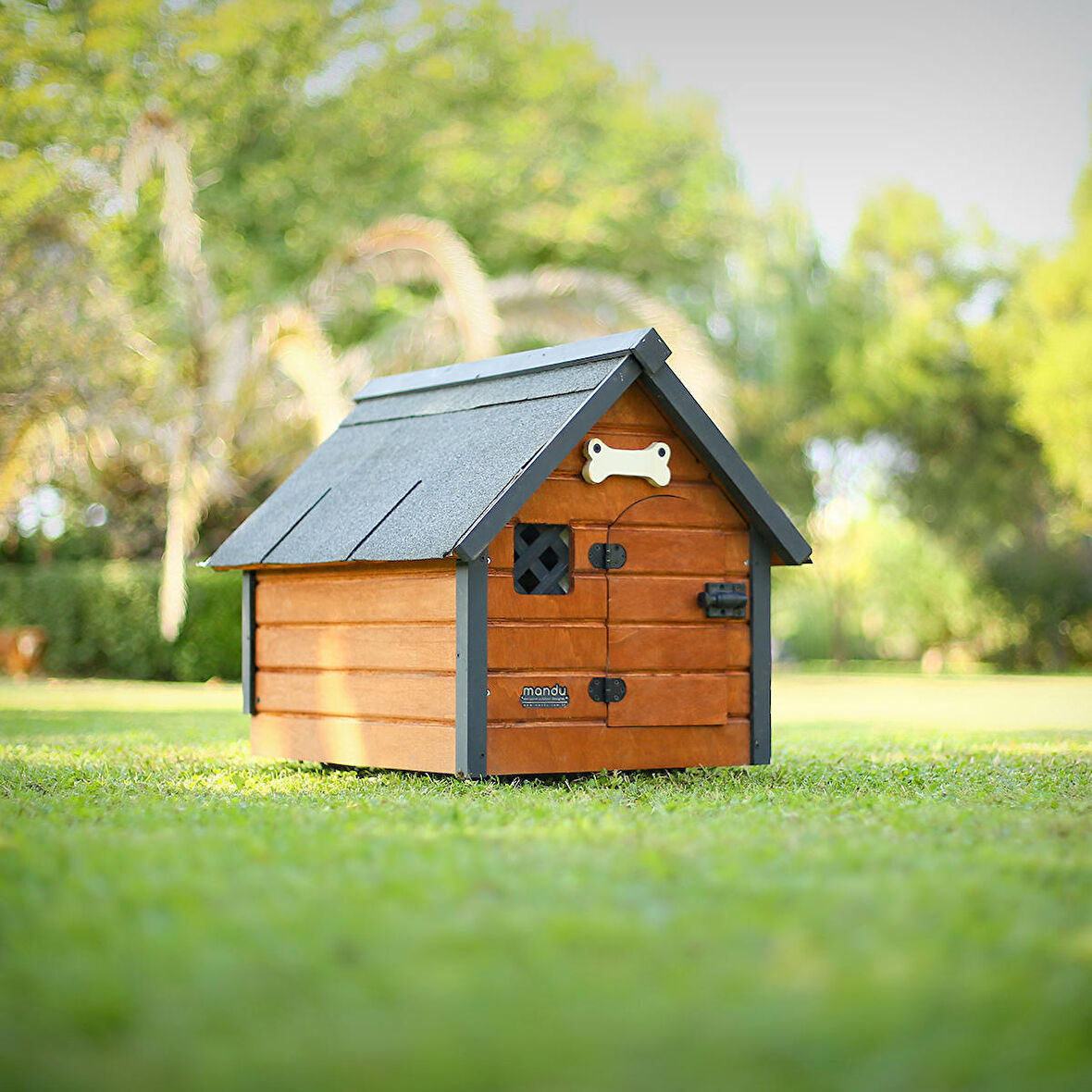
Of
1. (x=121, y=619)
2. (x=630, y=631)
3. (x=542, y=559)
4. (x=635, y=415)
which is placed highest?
(x=635, y=415)

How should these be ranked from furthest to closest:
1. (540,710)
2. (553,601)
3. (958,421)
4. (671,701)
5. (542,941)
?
1. (958,421)
2. (671,701)
3. (553,601)
4. (540,710)
5. (542,941)

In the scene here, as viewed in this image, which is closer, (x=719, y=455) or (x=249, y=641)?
(x=719, y=455)

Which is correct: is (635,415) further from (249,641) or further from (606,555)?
(249,641)

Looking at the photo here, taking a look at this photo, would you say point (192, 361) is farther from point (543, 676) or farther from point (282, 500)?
point (543, 676)

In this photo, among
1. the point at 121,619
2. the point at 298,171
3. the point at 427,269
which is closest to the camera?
the point at 427,269

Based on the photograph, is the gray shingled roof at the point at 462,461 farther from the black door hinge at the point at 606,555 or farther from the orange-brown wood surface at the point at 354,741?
the orange-brown wood surface at the point at 354,741

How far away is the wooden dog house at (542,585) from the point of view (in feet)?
26.3

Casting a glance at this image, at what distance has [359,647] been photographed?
8.76 metres

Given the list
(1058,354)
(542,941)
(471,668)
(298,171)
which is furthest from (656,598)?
(1058,354)

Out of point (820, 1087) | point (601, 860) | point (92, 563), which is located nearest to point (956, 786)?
point (601, 860)

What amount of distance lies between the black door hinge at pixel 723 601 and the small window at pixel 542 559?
0.90 meters

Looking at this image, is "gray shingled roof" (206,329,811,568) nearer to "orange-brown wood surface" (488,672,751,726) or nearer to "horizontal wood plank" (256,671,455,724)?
"horizontal wood plank" (256,671,455,724)

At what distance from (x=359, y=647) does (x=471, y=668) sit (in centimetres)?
115

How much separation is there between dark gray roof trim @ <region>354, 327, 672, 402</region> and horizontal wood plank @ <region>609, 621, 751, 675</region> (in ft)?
5.09
